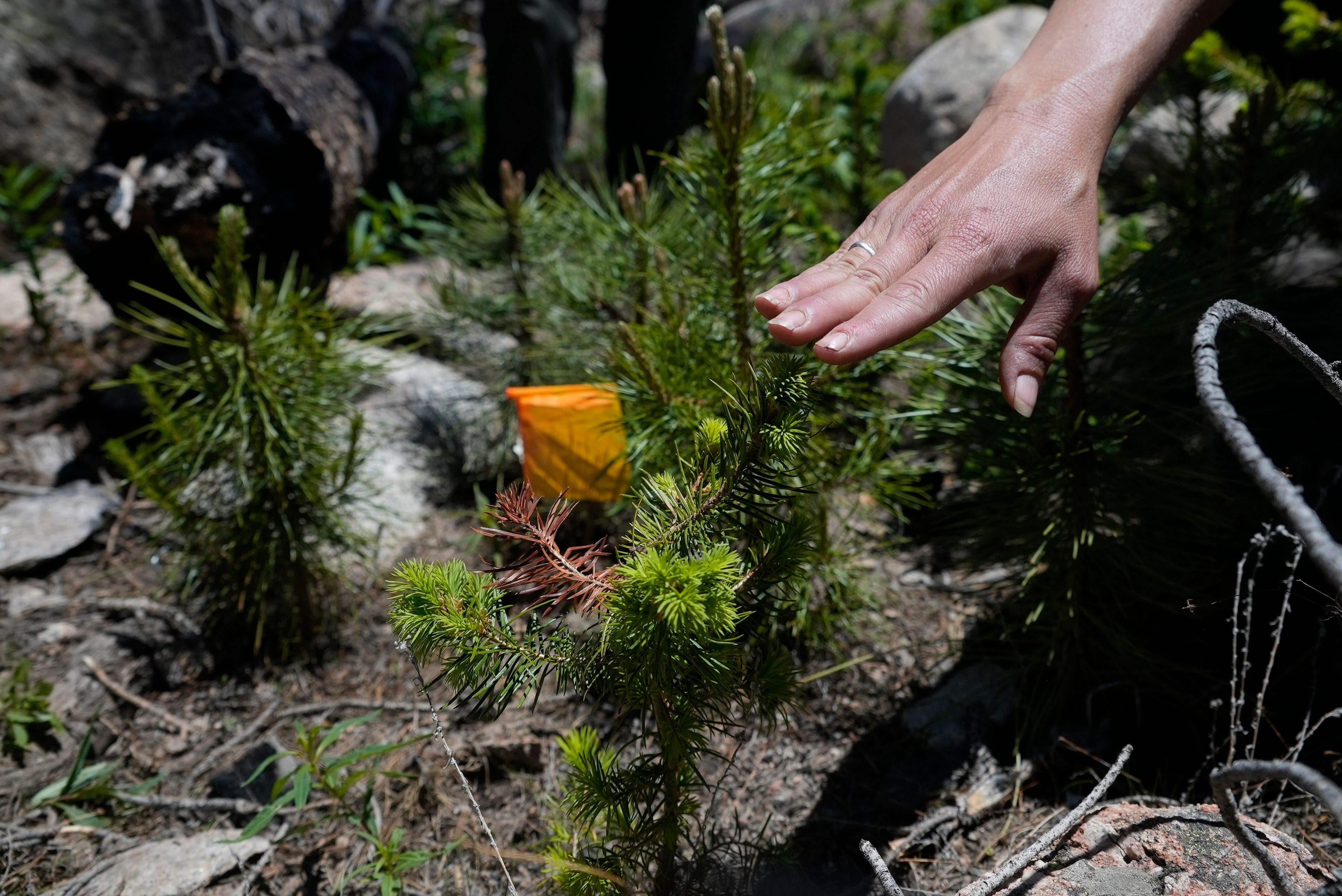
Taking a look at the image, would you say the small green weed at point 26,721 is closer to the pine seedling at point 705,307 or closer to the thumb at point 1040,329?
the pine seedling at point 705,307

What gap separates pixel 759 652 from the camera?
4.85ft

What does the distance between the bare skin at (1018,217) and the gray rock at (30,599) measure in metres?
2.14

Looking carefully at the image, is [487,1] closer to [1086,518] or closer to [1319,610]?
[1086,518]

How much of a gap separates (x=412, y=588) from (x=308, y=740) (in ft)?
2.17

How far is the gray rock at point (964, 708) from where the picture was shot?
1.71m

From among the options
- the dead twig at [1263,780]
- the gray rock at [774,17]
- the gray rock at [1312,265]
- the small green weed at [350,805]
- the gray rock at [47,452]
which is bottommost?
the gray rock at [47,452]

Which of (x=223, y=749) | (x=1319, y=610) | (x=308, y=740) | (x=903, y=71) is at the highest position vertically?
(x=903, y=71)

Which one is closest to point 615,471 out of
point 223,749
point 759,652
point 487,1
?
point 759,652

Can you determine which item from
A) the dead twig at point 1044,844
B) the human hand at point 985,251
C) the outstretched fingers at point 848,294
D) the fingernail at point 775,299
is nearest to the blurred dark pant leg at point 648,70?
the human hand at point 985,251

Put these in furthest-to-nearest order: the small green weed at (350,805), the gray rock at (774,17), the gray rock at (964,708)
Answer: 1. the gray rock at (774,17)
2. the gray rock at (964,708)
3. the small green weed at (350,805)

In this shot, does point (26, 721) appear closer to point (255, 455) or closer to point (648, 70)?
point (255, 455)

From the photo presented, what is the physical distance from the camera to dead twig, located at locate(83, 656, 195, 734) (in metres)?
1.93

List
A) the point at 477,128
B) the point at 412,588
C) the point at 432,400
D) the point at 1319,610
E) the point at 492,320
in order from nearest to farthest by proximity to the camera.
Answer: the point at 412,588 → the point at 1319,610 → the point at 492,320 → the point at 432,400 → the point at 477,128

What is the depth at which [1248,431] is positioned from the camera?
2.78ft
